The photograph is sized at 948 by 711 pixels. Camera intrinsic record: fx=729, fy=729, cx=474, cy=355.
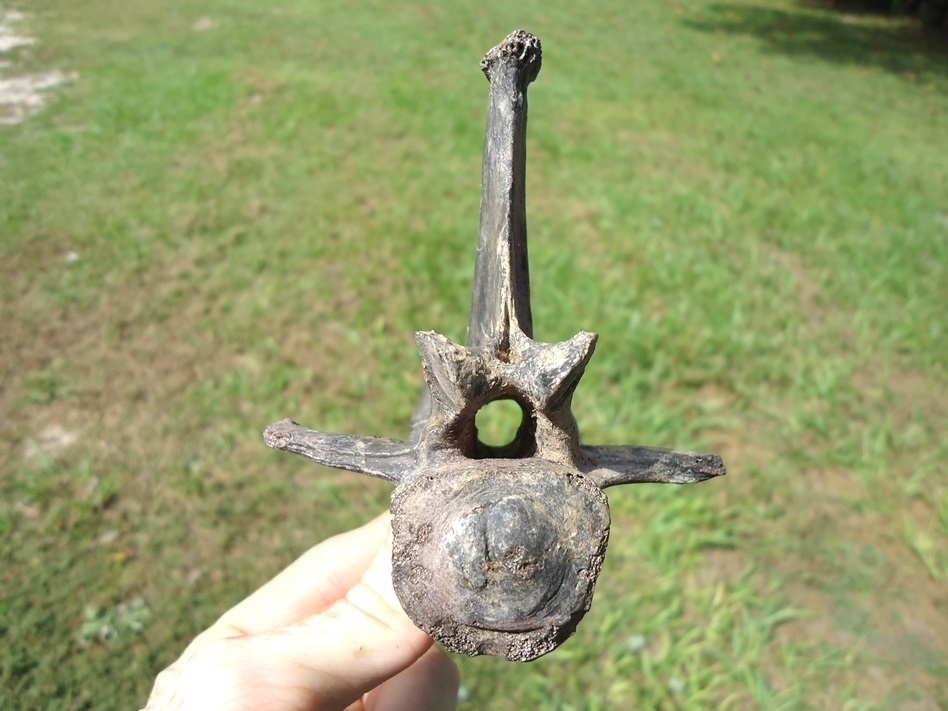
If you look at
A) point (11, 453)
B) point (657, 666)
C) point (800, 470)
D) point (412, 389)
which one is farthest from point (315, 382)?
point (800, 470)

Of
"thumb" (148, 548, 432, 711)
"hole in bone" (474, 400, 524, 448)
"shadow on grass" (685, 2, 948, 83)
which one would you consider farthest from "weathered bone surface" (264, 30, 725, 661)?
"shadow on grass" (685, 2, 948, 83)

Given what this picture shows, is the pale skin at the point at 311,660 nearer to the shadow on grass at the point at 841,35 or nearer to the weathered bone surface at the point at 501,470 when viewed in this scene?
the weathered bone surface at the point at 501,470

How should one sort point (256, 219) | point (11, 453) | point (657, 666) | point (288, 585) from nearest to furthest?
point (288, 585) → point (657, 666) → point (11, 453) → point (256, 219)

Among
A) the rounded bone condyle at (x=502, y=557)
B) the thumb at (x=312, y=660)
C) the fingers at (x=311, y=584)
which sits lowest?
the fingers at (x=311, y=584)

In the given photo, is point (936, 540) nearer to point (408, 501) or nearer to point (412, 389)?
point (412, 389)

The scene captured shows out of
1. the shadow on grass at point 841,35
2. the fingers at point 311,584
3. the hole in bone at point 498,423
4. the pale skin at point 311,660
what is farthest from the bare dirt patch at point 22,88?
the shadow on grass at point 841,35

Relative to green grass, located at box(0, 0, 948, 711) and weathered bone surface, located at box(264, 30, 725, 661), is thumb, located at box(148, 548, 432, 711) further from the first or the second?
green grass, located at box(0, 0, 948, 711)
